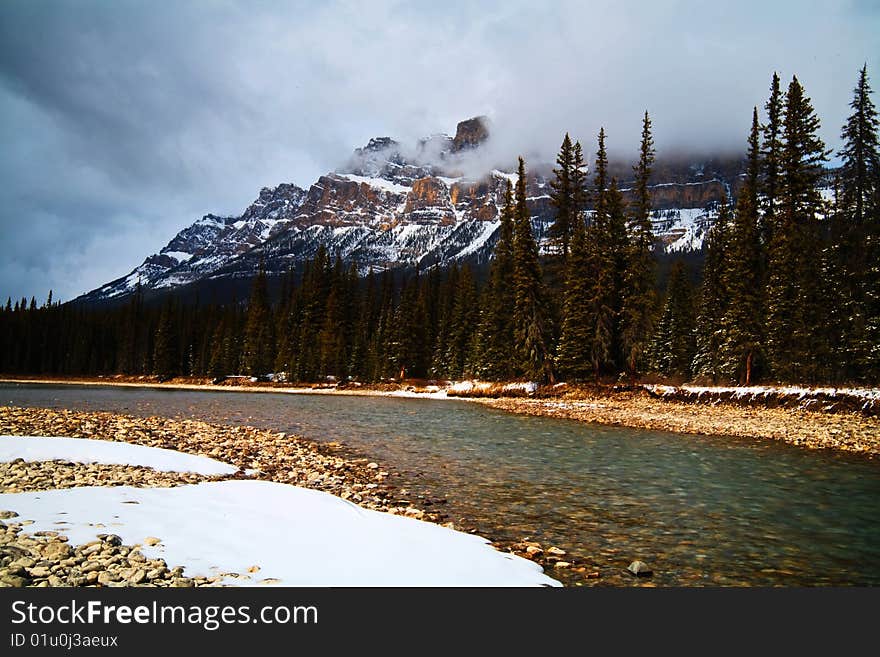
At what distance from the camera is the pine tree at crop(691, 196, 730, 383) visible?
39.1 m

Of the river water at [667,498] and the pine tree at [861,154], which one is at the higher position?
the pine tree at [861,154]

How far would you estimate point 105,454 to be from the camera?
40.6 feet

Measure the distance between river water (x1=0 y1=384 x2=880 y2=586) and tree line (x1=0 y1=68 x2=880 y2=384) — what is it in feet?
49.3

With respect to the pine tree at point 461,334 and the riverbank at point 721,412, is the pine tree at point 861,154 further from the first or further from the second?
the pine tree at point 461,334

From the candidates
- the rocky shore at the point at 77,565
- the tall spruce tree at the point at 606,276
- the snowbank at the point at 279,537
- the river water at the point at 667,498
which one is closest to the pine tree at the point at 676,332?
the tall spruce tree at the point at 606,276

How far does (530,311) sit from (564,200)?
12.1 metres

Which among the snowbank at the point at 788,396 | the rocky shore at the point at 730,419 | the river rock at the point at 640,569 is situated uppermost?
the snowbank at the point at 788,396

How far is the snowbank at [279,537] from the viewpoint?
547 cm

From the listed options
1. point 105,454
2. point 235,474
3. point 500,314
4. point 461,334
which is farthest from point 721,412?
point 461,334

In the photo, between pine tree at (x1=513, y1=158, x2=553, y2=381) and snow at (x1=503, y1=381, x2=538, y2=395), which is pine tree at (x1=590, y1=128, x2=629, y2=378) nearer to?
pine tree at (x1=513, y1=158, x2=553, y2=381)

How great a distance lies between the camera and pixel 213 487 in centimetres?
943

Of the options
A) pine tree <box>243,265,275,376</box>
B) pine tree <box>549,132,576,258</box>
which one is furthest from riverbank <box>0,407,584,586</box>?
pine tree <box>243,265,275,376</box>

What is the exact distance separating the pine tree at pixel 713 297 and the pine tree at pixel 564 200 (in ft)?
42.9

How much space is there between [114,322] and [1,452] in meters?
129
